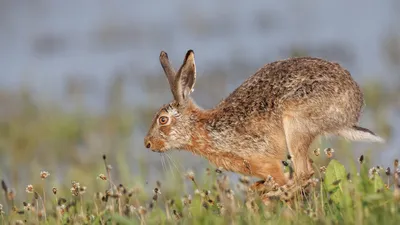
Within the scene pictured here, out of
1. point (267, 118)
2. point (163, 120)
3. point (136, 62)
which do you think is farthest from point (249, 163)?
point (136, 62)

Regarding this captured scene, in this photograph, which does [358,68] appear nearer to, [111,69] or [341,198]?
[111,69]

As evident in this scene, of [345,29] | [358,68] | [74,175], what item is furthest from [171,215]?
[345,29]

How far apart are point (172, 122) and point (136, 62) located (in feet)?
26.1

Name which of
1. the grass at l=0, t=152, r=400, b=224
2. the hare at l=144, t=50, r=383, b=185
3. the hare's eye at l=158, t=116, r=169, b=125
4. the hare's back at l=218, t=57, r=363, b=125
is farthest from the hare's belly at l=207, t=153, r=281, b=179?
the grass at l=0, t=152, r=400, b=224

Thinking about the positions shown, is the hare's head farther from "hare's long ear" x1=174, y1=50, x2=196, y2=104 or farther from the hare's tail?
the hare's tail

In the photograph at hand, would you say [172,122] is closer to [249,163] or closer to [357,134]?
[249,163]

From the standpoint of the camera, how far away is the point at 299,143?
8.63 metres

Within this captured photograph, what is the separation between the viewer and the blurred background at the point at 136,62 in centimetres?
1351

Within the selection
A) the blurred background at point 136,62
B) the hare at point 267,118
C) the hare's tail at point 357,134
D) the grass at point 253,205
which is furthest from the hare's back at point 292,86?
the blurred background at point 136,62

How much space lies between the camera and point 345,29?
17.6 m

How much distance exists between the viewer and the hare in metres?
8.63

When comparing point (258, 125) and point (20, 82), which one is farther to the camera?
point (20, 82)

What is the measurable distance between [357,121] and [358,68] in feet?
23.2

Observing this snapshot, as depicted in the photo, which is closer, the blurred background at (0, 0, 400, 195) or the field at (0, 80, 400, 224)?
the field at (0, 80, 400, 224)
